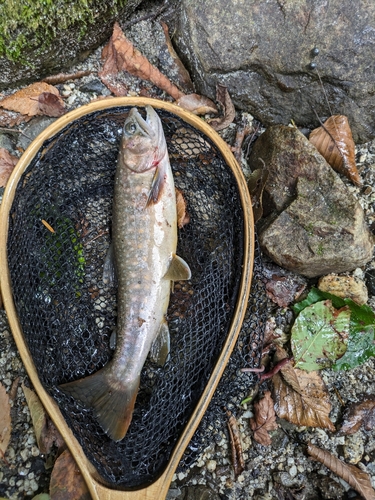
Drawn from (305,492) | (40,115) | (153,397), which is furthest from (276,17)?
(305,492)

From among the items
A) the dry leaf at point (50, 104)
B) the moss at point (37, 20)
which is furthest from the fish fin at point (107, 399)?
the moss at point (37, 20)

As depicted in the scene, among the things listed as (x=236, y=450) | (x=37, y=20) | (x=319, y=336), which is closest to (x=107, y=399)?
(x=236, y=450)

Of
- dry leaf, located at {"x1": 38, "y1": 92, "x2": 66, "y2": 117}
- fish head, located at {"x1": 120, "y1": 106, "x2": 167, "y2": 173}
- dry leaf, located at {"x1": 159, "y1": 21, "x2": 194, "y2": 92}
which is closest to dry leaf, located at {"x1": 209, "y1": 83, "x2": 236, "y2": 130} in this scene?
dry leaf, located at {"x1": 159, "y1": 21, "x2": 194, "y2": 92}

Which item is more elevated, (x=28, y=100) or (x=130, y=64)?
(x=130, y=64)

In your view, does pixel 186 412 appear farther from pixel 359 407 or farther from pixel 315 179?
pixel 315 179

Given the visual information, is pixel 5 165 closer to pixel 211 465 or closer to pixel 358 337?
pixel 211 465

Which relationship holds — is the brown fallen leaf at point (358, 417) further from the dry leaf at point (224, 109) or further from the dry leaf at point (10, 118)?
the dry leaf at point (10, 118)
